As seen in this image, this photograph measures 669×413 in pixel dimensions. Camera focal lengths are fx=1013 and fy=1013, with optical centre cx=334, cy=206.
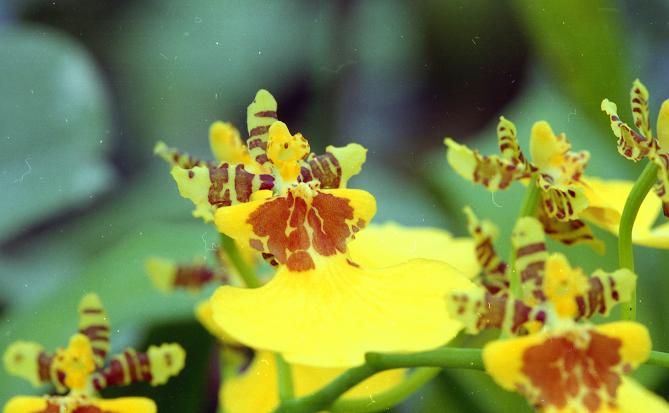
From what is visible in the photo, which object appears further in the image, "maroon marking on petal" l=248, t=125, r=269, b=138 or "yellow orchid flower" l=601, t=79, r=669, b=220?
"maroon marking on petal" l=248, t=125, r=269, b=138

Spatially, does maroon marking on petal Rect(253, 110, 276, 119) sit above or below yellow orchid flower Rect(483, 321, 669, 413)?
above

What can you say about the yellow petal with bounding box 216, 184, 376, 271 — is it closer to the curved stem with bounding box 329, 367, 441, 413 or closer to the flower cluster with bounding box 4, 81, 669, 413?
the flower cluster with bounding box 4, 81, 669, 413

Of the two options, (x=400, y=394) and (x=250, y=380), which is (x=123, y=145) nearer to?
(x=250, y=380)

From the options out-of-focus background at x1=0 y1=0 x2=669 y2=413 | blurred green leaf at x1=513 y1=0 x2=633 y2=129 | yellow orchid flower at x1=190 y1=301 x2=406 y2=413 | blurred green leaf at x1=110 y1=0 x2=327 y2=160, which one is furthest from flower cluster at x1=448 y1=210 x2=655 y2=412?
blurred green leaf at x1=110 y1=0 x2=327 y2=160

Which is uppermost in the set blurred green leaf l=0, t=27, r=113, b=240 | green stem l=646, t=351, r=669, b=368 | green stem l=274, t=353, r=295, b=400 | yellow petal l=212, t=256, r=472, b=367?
blurred green leaf l=0, t=27, r=113, b=240

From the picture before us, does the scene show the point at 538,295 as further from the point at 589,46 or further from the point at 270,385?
the point at 589,46

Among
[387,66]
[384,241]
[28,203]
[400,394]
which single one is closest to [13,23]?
[28,203]

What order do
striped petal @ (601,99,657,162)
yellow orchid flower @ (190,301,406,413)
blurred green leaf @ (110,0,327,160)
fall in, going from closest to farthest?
striped petal @ (601,99,657,162) < yellow orchid flower @ (190,301,406,413) < blurred green leaf @ (110,0,327,160)
